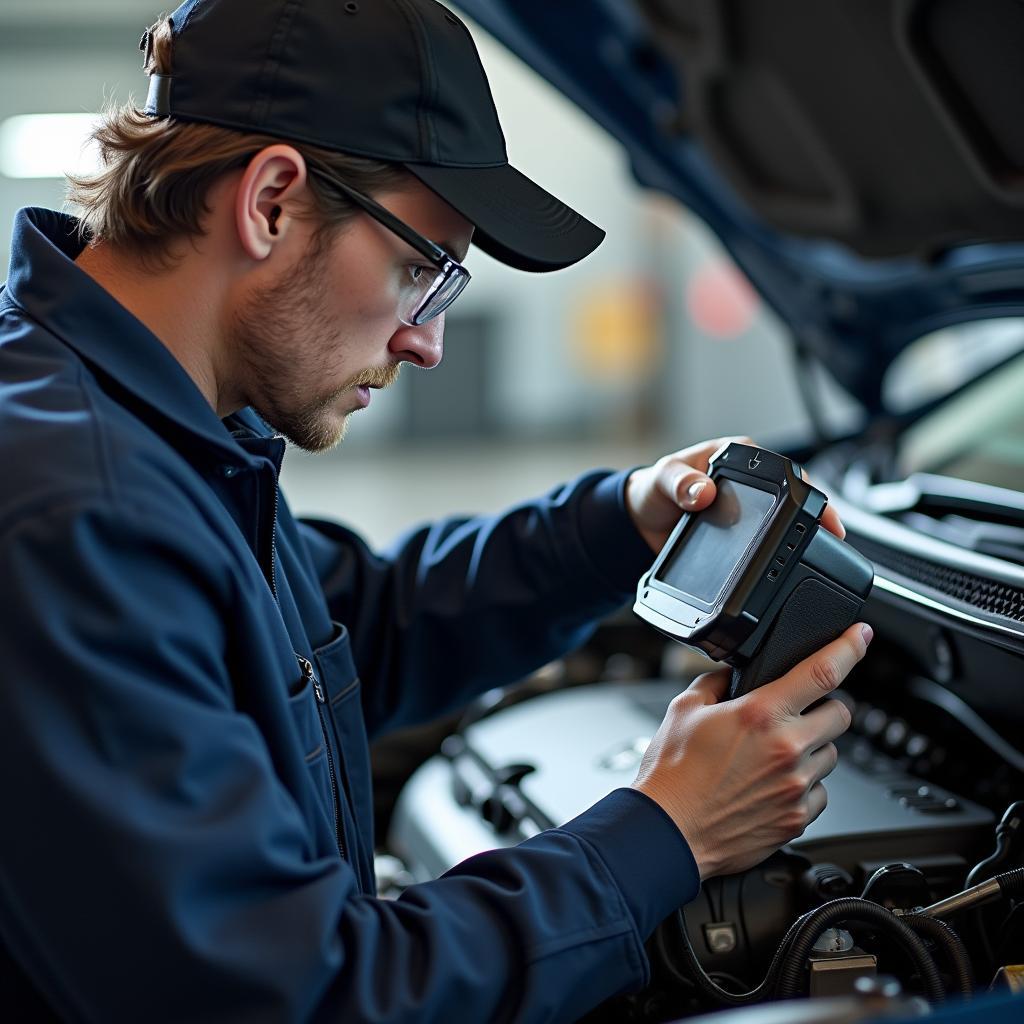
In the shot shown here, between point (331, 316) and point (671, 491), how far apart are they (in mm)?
381

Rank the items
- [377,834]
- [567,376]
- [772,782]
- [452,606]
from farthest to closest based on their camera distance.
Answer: [567,376]
[377,834]
[452,606]
[772,782]

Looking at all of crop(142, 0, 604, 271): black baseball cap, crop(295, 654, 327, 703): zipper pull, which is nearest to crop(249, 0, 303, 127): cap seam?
crop(142, 0, 604, 271): black baseball cap

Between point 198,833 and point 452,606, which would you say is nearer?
point 198,833

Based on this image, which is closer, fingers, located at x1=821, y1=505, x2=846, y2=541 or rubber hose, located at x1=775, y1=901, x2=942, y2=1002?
rubber hose, located at x1=775, y1=901, x2=942, y2=1002

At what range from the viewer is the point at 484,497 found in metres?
6.14

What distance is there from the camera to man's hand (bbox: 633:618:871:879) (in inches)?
35.3

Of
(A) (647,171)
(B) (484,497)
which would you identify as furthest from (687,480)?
(B) (484,497)

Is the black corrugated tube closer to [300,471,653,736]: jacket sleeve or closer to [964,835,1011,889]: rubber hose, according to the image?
[964,835,1011,889]: rubber hose

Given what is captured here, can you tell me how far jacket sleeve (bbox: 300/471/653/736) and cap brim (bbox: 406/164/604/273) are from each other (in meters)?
0.30

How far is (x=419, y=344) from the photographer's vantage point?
1.04 meters

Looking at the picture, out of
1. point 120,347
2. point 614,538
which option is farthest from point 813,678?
point 120,347

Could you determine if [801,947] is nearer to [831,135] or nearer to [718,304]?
[831,135]

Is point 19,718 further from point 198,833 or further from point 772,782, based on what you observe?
point 772,782

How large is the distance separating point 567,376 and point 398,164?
278 inches
